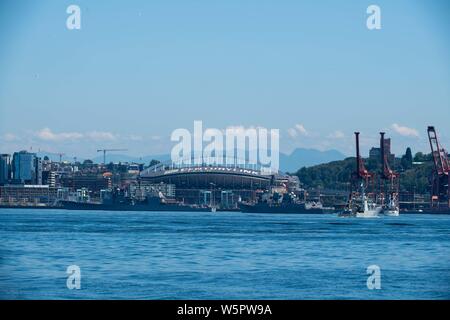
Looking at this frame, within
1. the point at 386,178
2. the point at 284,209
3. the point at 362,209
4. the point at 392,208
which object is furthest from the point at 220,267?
the point at 284,209

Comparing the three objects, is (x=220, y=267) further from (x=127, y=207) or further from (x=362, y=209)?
(x=127, y=207)

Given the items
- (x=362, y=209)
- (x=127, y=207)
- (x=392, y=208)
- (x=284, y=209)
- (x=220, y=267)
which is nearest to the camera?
(x=220, y=267)

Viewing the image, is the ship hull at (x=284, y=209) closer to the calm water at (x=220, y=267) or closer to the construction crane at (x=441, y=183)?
the construction crane at (x=441, y=183)

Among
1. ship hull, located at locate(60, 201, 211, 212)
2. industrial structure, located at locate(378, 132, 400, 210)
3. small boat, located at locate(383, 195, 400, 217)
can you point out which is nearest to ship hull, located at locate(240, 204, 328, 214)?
industrial structure, located at locate(378, 132, 400, 210)

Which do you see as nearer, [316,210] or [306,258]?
[306,258]

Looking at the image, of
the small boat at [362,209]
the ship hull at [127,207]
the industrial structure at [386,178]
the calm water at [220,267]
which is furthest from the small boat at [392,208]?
A: the calm water at [220,267]

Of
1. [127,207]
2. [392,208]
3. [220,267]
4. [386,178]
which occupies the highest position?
[386,178]

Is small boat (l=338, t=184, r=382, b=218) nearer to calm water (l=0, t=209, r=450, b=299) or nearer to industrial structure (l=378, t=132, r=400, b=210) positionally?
industrial structure (l=378, t=132, r=400, b=210)

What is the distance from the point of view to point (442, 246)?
201 ft
